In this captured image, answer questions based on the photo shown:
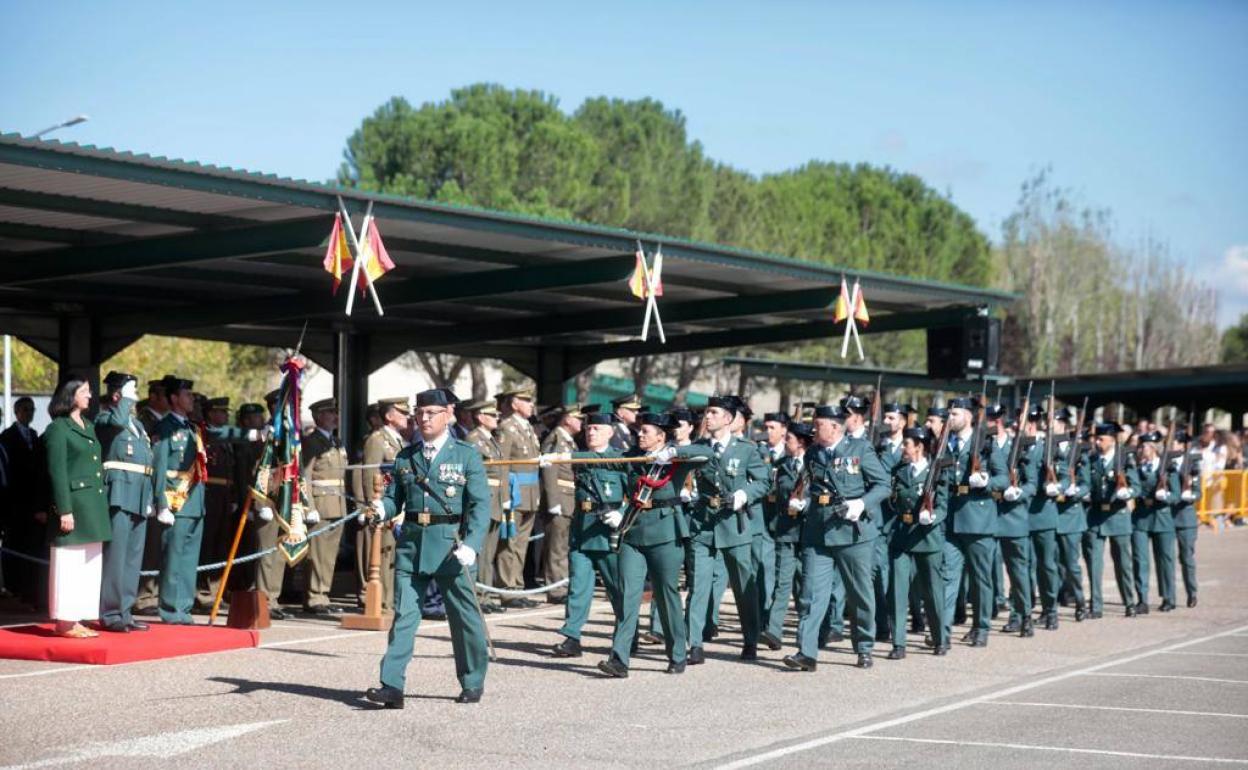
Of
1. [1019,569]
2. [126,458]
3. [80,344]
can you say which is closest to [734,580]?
[1019,569]

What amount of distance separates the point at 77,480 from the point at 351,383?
955cm

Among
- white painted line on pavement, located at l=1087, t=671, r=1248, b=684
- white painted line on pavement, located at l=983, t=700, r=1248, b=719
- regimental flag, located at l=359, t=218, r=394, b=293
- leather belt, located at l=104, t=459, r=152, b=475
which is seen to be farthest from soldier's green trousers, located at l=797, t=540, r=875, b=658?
leather belt, located at l=104, t=459, r=152, b=475

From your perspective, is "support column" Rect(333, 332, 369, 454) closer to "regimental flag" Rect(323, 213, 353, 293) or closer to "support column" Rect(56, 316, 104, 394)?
"support column" Rect(56, 316, 104, 394)

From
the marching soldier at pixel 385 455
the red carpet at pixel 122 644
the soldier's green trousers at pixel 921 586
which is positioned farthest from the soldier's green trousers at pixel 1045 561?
the red carpet at pixel 122 644

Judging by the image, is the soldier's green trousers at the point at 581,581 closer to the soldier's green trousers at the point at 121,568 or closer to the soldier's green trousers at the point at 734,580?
the soldier's green trousers at the point at 734,580

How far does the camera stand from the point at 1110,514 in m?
16.7

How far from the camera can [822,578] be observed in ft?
40.5

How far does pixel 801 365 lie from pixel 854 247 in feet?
89.1

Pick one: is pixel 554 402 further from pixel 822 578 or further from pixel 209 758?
pixel 209 758

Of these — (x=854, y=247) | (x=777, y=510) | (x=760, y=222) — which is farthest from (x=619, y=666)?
(x=854, y=247)

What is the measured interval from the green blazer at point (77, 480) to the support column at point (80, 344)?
6.47m

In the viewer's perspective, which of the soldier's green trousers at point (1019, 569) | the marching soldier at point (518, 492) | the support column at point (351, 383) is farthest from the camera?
the support column at point (351, 383)

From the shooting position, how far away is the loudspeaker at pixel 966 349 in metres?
20.2

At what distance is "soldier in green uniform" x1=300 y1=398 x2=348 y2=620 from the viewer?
594 inches
